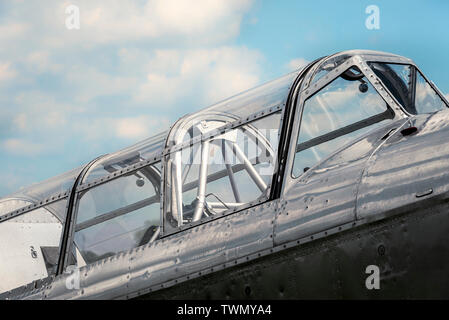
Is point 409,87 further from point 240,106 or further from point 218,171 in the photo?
point 218,171

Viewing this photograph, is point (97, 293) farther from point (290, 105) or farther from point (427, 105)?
point (427, 105)

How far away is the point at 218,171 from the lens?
7.64 meters

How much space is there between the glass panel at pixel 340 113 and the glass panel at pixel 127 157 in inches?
69.4

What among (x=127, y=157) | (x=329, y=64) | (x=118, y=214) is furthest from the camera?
(x=127, y=157)

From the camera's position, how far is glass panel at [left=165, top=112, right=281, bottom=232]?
7168 mm

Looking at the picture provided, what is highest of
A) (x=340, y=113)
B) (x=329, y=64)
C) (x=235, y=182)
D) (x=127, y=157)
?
(x=329, y=64)

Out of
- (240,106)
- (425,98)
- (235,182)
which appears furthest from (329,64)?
(235,182)

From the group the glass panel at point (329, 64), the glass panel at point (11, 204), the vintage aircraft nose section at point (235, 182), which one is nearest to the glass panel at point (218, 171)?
the vintage aircraft nose section at point (235, 182)

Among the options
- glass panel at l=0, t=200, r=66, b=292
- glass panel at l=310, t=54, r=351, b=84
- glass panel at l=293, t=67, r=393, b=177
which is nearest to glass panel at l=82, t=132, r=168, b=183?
glass panel at l=0, t=200, r=66, b=292

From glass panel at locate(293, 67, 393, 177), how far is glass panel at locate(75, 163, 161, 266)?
1.77 metres

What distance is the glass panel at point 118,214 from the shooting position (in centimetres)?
759

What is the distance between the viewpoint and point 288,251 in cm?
593

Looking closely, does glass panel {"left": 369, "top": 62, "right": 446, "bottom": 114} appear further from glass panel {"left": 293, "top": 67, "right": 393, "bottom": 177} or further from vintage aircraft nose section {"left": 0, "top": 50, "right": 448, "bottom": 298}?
glass panel {"left": 293, "top": 67, "right": 393, "bottom": 177}

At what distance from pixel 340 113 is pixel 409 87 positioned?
1.04 m
